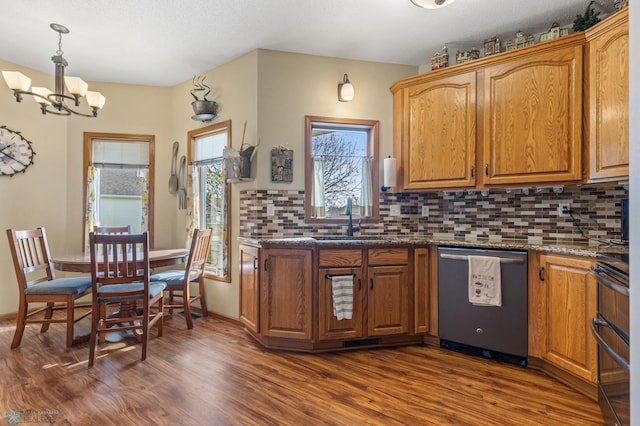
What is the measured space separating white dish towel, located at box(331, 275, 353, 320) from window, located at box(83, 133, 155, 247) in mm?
2604

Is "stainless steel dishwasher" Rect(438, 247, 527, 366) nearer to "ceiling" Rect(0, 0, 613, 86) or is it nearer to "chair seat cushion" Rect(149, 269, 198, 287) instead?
"ceiling" Rect(0, 0, 613, 86)

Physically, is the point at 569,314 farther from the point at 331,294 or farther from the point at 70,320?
the point at 70,320

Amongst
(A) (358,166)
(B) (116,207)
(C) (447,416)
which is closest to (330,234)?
(A) (358,166)

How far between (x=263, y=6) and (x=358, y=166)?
163 cm

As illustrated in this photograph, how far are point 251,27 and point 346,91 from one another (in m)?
1.00

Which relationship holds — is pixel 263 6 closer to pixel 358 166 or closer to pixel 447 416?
pixel 358 166

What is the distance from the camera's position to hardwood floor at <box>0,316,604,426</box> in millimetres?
1989

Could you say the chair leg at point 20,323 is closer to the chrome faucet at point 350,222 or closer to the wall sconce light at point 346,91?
the chrome faucet at point 350,222

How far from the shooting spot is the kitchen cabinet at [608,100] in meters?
2.22

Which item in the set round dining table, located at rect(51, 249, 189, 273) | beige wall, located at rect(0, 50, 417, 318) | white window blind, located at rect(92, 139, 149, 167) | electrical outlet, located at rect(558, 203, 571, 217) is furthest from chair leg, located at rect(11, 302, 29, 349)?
electrical outlet, located at rect(558, 203, 571, 217)

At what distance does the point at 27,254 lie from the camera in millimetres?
3094

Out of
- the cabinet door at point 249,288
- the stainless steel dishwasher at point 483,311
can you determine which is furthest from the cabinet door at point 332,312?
the stainless steel dishwasher at point 483,311

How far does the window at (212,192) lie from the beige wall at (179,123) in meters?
0.12

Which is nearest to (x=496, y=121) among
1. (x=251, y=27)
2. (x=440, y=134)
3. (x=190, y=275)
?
(x=440, y=134)
